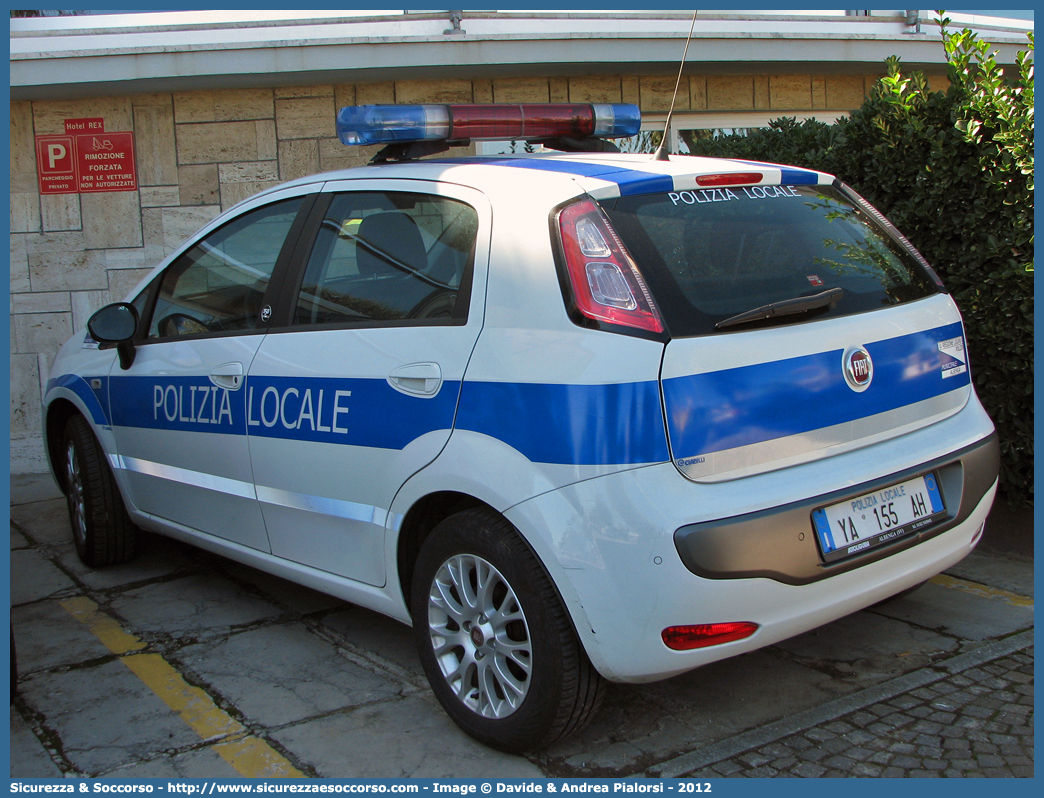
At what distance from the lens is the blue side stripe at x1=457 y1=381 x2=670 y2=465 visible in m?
2.30

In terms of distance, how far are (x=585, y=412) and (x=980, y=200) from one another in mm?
2752

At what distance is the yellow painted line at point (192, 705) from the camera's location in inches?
109

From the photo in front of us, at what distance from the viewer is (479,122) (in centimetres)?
346

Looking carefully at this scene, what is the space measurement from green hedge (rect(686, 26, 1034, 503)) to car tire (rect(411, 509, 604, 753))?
2.69 meters

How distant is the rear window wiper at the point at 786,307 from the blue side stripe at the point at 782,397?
0.42 feet

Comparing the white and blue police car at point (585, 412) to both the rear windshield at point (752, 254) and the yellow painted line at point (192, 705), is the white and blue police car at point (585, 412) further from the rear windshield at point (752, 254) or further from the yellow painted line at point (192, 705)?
the yellow painted line at point (192, 705)

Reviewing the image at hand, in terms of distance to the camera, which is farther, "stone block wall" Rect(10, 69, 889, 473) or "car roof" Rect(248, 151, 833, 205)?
"stone block wall" Rect(10, 69, 889, 473)

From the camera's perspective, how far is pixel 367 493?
2.96 metres

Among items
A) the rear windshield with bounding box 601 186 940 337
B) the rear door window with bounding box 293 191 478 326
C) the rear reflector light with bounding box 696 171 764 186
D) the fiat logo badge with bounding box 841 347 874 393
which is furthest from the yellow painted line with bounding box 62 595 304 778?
the rear reflector light with bounding box 696 171 764 186

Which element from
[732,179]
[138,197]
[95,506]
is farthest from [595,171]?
[138,197]

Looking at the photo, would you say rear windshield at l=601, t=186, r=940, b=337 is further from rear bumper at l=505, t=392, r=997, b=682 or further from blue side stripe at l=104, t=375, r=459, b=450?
blue side stripe at l=104, t=375, r=459, b=450

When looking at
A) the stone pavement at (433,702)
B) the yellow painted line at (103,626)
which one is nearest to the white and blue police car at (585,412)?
the stone pavement at (433,702)

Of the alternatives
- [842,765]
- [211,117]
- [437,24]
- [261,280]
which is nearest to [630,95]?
[437,24]

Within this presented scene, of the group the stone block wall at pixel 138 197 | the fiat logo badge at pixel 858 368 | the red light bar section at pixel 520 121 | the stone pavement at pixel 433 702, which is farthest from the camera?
the stone block wall at pixel 138 197
